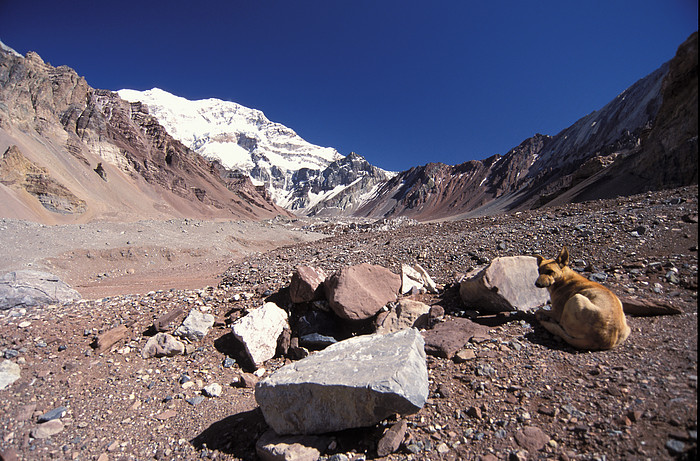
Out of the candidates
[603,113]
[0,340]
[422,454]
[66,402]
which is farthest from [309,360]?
[603,113]

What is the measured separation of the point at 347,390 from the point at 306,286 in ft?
10.7

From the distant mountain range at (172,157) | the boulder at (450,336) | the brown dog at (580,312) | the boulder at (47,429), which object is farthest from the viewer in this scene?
the distant mountain range at (172,157)

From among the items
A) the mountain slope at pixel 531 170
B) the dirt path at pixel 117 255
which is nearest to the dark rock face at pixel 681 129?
the dirt path at pixel 117 255

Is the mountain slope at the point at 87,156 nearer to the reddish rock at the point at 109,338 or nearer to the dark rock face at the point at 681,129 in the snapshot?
the reddish rock at the point at 109,338

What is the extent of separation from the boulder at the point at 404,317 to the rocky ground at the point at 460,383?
49 centimetres

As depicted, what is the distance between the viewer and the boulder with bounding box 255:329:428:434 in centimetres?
315

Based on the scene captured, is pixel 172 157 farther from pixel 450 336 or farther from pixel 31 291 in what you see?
pixel 450 336

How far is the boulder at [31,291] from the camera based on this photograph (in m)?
6.70

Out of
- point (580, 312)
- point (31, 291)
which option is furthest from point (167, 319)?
point (580, 312)

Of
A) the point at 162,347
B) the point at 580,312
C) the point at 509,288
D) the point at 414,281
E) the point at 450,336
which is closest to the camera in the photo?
the point at 580,312

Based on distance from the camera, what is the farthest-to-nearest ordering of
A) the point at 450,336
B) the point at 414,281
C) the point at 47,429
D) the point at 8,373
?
the point at 414,281, the point at 8,373, the point at 450,336, the point at 47,429

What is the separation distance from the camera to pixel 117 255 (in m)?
15.2

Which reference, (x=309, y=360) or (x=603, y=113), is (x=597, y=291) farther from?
(x=603, y=113)

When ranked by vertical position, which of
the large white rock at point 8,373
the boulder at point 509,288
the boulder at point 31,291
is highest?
the boulder at point 509,288
